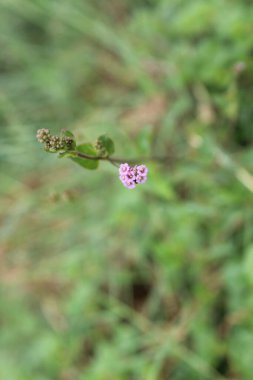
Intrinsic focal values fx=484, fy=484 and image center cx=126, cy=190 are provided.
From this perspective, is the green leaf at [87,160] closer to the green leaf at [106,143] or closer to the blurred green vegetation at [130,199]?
the green leaf at [106,143]

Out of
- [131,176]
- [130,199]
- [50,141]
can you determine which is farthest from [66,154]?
[130,199]

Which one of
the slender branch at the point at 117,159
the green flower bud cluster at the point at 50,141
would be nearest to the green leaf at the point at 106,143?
the slender branch at the point at 117,159

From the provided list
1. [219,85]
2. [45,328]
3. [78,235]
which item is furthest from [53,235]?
[219,85]

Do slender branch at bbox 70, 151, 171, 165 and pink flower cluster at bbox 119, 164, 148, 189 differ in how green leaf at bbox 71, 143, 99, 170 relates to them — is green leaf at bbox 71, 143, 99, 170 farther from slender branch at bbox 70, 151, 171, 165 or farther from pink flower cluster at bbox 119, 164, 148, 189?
pink flower cluster at bbox 119, 164, 148, 189

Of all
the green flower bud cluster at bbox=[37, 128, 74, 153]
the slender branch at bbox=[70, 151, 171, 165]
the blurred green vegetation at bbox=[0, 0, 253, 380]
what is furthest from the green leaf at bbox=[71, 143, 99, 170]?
the blurred green vegetation at bbox=[0, 0, 253, 380]

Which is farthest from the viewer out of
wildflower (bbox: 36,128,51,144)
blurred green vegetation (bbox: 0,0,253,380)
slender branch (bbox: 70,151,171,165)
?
blurred green vegetation (bbox: 0,0,253,380)

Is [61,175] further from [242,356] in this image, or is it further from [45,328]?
[242,356]
